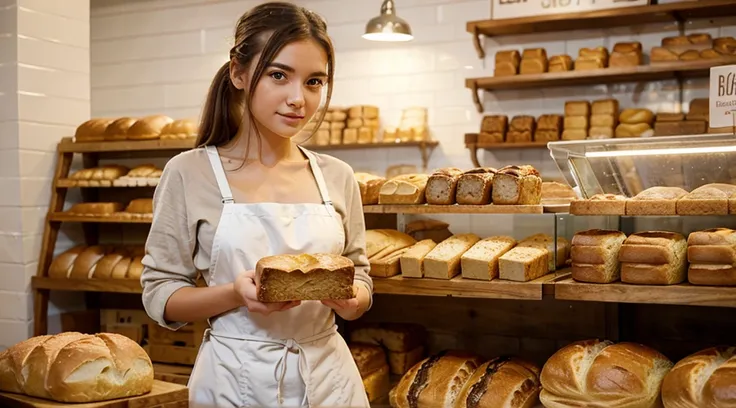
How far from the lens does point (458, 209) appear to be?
9.39 ft

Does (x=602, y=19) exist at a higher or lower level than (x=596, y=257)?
higher

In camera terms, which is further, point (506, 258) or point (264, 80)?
point (506, 258)

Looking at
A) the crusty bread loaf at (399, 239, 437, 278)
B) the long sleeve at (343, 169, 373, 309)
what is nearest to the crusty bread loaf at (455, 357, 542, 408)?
the crusty bread loaf at (399, 239, 437, 278)

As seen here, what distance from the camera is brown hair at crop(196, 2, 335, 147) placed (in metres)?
1.79

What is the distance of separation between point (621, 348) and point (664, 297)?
257 millimetres

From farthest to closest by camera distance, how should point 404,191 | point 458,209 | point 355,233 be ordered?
point 404,191
point 458,209
point 355,233

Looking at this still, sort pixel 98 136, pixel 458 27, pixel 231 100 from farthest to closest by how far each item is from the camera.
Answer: pixel 458 27 < pixel 98 136 < pixel 231 100

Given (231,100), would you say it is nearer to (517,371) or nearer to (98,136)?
(517,371)

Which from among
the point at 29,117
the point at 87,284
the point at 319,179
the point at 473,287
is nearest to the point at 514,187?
the point at 473,287

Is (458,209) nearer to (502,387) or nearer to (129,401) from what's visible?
(502,387)

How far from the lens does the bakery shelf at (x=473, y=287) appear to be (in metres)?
2.66

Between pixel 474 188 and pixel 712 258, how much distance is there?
2.77 ft

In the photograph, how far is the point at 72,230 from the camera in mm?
4574

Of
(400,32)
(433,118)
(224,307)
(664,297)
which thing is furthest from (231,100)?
(433,118)
